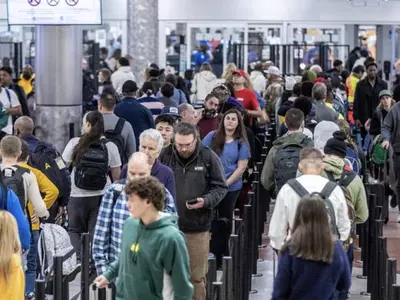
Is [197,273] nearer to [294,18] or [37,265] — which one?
[37,265]

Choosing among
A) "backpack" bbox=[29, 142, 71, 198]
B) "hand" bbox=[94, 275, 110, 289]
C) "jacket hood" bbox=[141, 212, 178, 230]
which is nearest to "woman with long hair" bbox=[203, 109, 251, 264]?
"backpack" bbox=[29, 142, 71, 198]

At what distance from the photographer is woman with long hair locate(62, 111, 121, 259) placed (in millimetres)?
12250

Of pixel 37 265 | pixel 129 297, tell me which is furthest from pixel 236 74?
pixel 129 297

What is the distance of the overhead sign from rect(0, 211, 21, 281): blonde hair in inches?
371

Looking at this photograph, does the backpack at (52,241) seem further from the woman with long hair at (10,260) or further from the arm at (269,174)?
the woman with long hair at (10,260)

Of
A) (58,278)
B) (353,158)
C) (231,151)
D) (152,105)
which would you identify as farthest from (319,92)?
(58,278)

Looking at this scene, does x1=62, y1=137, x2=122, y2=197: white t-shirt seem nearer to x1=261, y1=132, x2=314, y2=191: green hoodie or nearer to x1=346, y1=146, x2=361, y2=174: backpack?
x1=261, y1=132, x2=314, y2=191: green hoodie

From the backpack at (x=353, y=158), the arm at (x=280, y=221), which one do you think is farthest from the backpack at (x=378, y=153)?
the arm at (x=280, y=221)

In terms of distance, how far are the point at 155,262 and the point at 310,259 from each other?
0.97 meters

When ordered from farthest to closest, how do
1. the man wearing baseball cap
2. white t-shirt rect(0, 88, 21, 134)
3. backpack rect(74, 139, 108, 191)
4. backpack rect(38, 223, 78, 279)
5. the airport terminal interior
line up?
white t-shirt rect(0, 88, 21, 134)
the man wearing baseball cap
backpack rect(74, 139, 108, 191)
backpack rect(38, 223, 78, 279)
the airport terminal interior

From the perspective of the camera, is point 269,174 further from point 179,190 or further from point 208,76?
point 208,76

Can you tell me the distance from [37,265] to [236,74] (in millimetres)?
7217

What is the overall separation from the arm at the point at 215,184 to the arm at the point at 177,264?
10.6ft

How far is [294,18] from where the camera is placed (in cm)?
3062
